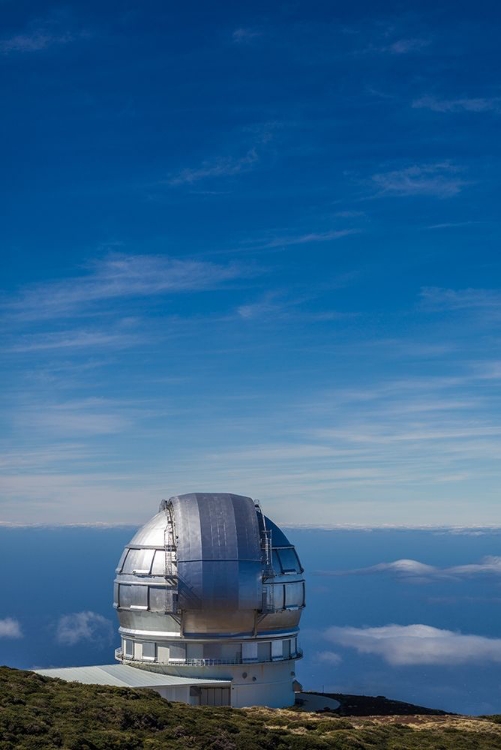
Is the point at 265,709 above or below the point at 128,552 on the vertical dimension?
below

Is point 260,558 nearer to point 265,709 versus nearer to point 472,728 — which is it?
point 265,709

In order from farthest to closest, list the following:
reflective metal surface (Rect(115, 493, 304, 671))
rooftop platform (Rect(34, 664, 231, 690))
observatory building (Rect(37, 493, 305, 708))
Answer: reflective metal surface (Rect(115, 493, 304, 671)) → observatory building (Rect(37, 493, 305, 708)) → rooftop platform (Rect(34, 664, 231, 690))

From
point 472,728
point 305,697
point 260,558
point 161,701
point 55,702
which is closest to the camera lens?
point 55,702

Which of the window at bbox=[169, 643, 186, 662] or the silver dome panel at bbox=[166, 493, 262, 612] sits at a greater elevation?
the silver dome panel at bbox=[166, 493, 262, 612]

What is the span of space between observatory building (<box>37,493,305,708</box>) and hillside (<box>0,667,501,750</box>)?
2.71m

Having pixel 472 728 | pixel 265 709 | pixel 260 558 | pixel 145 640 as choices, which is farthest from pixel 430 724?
pixel 145 640

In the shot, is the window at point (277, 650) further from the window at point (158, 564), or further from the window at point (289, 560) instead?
the window at point (158, 564)

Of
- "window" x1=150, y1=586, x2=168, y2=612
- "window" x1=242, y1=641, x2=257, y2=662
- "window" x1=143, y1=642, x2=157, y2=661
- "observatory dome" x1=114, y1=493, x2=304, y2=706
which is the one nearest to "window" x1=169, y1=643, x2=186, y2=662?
"observatory dome" x1=114, y1=493, x2=304, y2=706

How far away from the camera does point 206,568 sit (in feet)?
136

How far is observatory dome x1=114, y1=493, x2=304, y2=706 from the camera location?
41188mm

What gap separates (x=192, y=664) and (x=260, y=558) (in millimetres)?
5233

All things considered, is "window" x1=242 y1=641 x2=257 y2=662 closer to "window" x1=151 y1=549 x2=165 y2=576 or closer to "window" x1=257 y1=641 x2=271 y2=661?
"window" x1=257 y1=641 x2=271 y2=661

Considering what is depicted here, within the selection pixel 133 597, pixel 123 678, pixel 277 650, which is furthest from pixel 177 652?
pixel 277 650

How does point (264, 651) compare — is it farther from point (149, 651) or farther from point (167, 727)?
point (167, 727)
